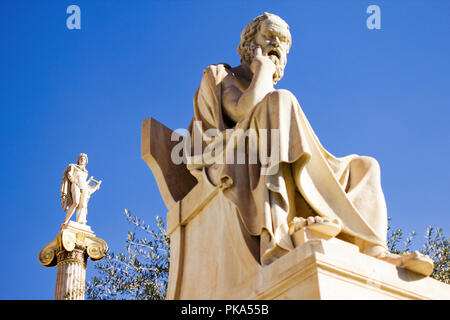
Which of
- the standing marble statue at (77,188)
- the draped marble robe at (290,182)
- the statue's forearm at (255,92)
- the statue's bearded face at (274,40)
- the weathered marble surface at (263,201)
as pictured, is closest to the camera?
the weathered marble surface at (263,201)

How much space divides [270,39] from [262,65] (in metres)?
0.56

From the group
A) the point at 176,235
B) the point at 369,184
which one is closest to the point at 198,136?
the point at 176,235

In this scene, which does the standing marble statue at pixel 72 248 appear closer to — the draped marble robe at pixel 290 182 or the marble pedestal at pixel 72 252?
the marble pedestal at pixel 72 252

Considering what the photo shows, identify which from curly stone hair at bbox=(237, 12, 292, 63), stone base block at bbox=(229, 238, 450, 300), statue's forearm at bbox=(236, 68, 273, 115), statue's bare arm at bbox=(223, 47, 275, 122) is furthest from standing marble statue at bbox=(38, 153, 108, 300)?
stone base block at bbox=(229, 238, 450, 300)

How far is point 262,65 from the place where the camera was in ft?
17.0

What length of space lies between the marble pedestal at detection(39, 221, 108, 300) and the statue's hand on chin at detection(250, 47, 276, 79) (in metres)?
9.81

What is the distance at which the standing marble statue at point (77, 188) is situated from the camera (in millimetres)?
17312

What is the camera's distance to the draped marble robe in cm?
438

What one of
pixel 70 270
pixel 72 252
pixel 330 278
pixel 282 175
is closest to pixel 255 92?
pixel 282 175

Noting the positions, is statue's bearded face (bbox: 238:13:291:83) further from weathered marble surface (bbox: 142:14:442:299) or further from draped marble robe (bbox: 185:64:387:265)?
draped marble robe (bbox: 185:64:387:265)

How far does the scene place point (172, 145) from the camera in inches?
228

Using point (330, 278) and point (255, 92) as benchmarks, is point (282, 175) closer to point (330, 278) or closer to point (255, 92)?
point (255, 92)

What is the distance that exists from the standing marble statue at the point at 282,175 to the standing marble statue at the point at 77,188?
12283 mm

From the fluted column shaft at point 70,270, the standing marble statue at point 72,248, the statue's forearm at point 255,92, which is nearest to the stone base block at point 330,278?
the statue's forearm at point 255,92
